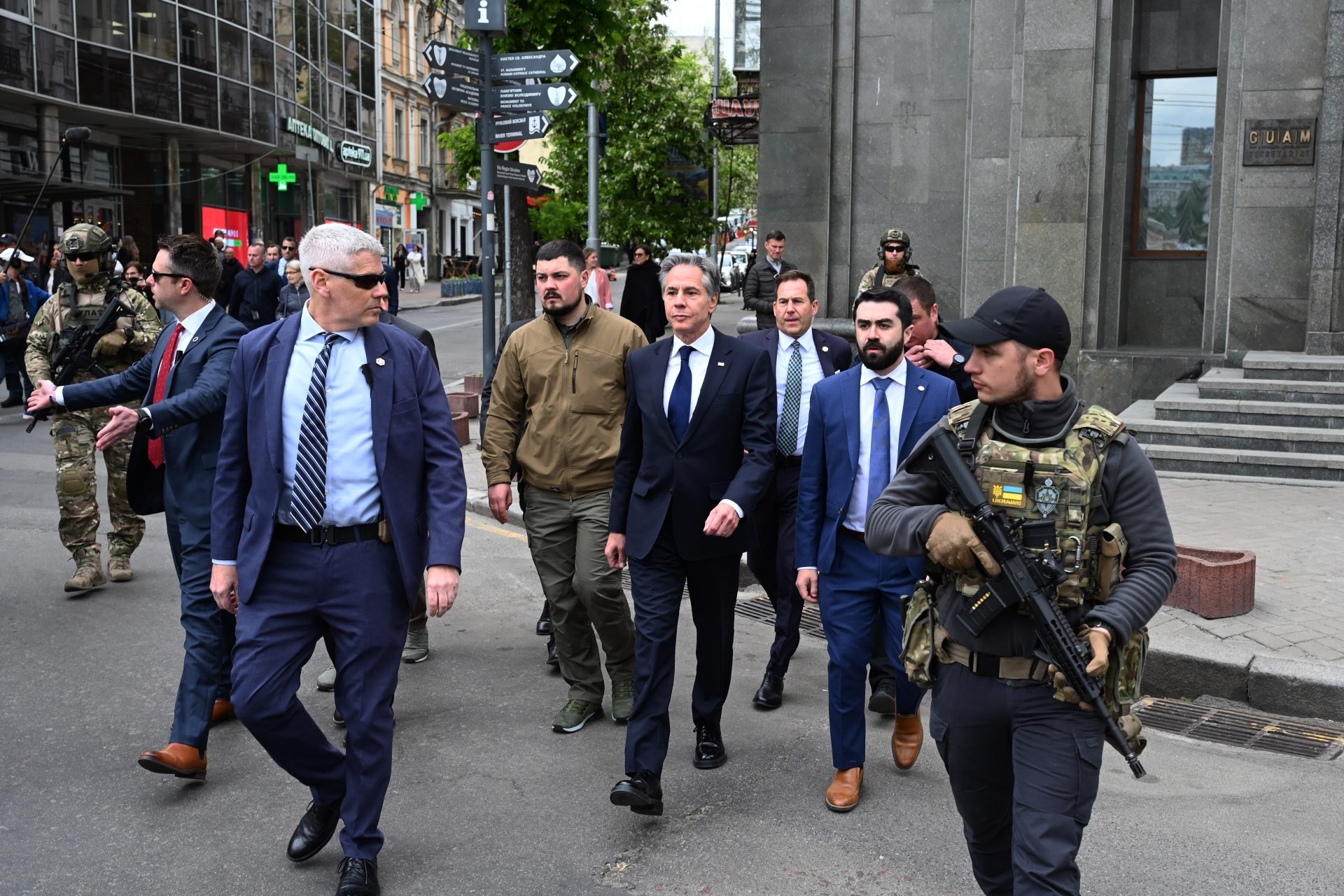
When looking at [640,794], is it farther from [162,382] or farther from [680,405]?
[162,382]

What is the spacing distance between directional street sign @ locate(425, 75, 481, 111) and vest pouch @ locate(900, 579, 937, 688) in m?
8.29

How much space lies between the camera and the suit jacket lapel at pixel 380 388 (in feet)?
13.3

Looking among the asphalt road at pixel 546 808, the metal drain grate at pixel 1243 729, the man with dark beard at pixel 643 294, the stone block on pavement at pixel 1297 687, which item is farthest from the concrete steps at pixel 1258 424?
the man with dark beard at pixel 643 294

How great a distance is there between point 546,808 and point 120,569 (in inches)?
174

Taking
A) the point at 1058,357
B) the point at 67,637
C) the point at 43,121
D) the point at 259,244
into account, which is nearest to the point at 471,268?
the point at 43,121

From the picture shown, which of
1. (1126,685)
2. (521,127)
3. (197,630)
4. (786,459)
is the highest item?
(521,127)

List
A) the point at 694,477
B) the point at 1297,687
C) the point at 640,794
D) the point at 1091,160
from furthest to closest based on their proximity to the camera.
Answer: the point at 1091,160 < the point at 1297,687 < the point at 694,477 < the point at 640,794

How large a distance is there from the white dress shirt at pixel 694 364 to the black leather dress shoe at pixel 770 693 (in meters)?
1.56

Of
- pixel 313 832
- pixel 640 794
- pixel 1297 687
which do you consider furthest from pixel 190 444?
pixel 1297 687

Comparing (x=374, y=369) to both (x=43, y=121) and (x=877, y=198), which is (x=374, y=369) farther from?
(x=43, y=121)

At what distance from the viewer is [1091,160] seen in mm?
13734

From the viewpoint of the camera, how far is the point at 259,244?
1716cm

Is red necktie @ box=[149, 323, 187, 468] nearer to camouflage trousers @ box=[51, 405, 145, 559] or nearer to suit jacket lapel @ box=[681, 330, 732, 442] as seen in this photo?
suit jacket lapel @ box=[681, 330, 732, 442]

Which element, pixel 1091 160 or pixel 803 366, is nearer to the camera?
pixel 803 366
